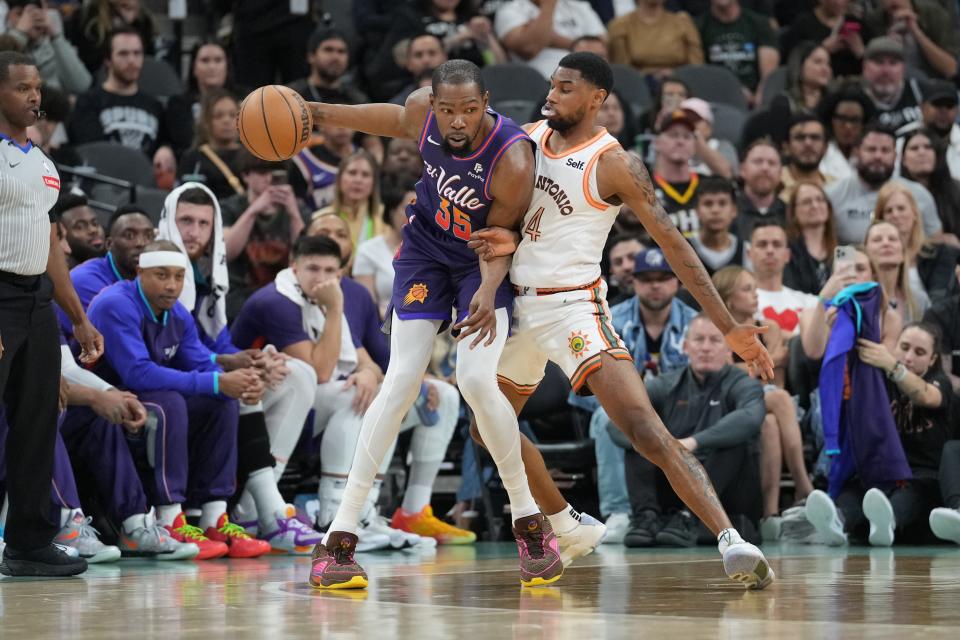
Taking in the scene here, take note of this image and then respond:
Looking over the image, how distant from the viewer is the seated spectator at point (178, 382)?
7.70m

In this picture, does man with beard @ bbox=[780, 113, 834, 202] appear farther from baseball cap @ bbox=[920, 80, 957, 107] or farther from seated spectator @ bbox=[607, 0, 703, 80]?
seated spectator @ bbox=[607, 0, 703, 80]

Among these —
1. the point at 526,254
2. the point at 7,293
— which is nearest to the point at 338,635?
the point at 526,254

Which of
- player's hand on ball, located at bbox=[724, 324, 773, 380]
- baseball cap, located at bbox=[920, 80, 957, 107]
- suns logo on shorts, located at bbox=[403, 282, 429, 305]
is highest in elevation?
baseball cap, located at bbox=[920, 80, 957, 107]

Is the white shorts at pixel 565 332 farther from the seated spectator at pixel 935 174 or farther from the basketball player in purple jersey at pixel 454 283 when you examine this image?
the seated spectator at pixel 935 174

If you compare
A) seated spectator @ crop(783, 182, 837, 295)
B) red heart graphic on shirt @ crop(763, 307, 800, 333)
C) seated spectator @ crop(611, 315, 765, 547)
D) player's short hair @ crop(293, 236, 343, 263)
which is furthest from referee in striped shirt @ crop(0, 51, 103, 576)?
seated spectator @ crop(783, 182, 837, 295)

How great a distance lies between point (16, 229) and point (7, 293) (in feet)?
0.88

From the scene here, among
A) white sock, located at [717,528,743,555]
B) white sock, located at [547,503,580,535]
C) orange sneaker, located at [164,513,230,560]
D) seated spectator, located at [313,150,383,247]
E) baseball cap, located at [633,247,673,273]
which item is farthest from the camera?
seated spectator, located at [313,150,383,247]

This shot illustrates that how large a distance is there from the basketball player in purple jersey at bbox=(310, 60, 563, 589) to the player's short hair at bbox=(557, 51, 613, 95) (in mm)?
343

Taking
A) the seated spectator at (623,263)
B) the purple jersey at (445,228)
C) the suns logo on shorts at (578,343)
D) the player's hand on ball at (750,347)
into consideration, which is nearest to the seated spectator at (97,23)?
the seated spectator at (623,263)

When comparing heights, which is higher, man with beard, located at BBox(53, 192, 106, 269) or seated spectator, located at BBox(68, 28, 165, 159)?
seated spectator, located at BBox(68, 28, 165, 159)

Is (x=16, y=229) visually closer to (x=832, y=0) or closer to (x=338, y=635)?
(x=338, y=635)

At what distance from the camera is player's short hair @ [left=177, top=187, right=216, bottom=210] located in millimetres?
8516

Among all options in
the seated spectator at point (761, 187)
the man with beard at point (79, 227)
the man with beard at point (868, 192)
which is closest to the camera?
the man with beard at point (79, 227)

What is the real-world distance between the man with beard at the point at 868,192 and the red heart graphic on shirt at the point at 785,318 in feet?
4.71
